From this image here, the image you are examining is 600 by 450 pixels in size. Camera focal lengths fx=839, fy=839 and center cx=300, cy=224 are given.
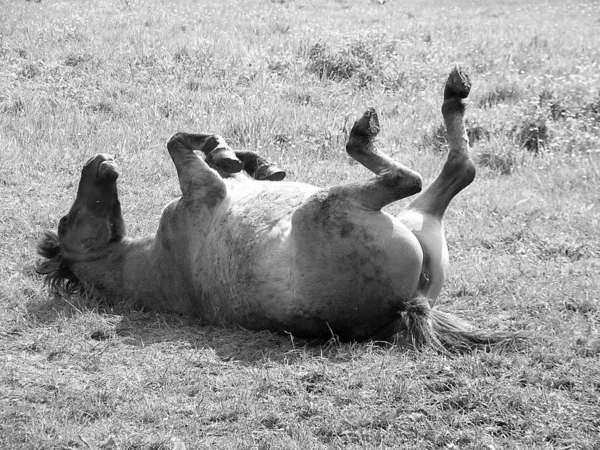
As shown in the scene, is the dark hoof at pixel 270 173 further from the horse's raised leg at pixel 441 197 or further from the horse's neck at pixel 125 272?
the horse's raised leg at pixel 441 197

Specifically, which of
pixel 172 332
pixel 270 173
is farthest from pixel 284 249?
pixel 270 173

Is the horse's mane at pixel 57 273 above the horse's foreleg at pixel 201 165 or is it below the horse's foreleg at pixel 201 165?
below

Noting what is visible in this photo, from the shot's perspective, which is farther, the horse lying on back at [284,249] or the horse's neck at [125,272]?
the horse's neck at [125,272]

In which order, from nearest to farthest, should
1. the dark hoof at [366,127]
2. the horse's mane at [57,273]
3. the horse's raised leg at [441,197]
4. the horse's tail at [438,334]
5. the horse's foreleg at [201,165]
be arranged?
1. the horse's tail at [438,334]
2. the horse's raised leg at [441,197]
3. the dark hoof at [366,127]
4. the horse's foreleg at [201,165]
5. the horse's mane at [57,273]

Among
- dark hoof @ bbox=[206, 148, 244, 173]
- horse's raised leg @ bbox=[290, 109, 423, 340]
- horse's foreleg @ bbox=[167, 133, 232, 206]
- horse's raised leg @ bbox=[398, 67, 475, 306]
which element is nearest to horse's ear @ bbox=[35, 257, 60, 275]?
horse's foreleg @ bbox=[167, 133, 232, 206]

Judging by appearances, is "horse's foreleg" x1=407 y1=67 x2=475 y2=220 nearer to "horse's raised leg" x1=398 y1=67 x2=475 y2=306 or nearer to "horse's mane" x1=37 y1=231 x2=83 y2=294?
"horse's raised leg" x1=398 y1=67 x2=475 y2=306

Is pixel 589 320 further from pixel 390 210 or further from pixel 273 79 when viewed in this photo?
pixel 273 79

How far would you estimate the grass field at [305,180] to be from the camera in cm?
384

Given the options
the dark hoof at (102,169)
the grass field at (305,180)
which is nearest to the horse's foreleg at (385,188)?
the grass field at (305,180)

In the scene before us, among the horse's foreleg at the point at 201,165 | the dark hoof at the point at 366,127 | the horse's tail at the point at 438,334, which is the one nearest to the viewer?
the horse's tail at the point at 438,334

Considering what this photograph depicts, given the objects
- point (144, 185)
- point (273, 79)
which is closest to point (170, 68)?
point (273, 79)

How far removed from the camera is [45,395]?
411 centimetres

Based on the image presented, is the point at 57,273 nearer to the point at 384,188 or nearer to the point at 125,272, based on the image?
the point at 125,272

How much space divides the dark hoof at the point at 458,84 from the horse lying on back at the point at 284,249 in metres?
0.01
